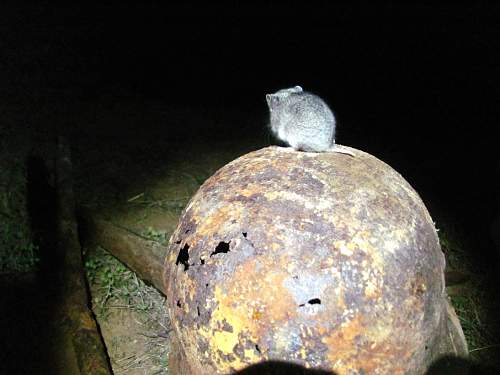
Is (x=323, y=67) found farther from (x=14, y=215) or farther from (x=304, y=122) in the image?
(x=304, y=122)

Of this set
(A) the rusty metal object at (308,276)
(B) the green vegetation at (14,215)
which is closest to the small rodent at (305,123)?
(A) the rusty metal object at (308,276)

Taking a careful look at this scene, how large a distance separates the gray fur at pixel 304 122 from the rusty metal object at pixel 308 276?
392 millimetres

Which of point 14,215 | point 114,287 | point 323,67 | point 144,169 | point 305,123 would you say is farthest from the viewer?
point 323,67

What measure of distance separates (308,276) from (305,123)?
37.9 inches

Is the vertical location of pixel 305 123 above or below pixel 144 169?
above

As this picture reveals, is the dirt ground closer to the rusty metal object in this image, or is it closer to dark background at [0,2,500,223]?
dark background at [0,2,500,223]

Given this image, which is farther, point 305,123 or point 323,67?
point 323,67

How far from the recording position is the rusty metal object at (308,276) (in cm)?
177

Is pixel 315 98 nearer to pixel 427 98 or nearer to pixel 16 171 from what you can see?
pixel 16 171

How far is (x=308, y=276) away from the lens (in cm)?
178

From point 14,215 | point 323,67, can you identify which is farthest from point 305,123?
point 323,67

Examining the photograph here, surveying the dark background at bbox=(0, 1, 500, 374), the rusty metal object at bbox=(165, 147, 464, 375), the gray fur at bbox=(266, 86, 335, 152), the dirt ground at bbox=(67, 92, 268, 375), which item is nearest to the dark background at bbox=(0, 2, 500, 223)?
the dark background at bbox=(0, 1, 500, 374)

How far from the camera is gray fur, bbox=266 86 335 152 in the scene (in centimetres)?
250

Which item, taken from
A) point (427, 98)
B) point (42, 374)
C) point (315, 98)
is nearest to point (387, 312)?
point (315, 98)
